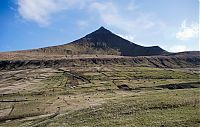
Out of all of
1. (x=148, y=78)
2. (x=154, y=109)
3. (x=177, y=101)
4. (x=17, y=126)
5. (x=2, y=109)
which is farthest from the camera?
(x=148, y=78)

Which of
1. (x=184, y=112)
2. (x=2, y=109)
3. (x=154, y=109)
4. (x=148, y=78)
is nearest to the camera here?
(x=184, y=112)

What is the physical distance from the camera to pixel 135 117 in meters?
44.6

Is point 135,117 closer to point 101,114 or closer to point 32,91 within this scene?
point 101,114

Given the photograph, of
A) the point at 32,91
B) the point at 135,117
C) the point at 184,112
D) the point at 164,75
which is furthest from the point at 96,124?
the point at 164,75

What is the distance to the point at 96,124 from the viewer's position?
43.7m

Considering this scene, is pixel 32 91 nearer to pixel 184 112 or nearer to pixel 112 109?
pixel 112 109

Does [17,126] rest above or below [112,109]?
below

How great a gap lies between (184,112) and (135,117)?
7406 millimetres

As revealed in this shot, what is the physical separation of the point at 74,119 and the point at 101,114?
4892 millimetres

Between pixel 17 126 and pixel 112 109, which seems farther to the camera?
pixel 17 126

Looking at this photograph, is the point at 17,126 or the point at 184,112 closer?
the point at 184,112

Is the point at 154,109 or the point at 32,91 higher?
the point at 154,109

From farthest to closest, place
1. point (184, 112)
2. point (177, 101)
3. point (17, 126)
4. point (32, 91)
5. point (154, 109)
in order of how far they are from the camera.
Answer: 1. point (32, 91)
2. point (17, 126)
3. point (177, 101)
4. point (154, 109)
5. point (184, 112)

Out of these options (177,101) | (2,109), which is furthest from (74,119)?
(2,109)
